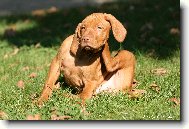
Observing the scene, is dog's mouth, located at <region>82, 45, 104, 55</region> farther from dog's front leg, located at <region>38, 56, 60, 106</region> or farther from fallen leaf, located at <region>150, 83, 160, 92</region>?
fallen leaf, located at <region>150, 83, 160, 92</region>

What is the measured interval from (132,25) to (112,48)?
6.09ft

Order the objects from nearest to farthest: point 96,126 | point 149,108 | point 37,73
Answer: point 96,126 < point 149,108 < point 37,73

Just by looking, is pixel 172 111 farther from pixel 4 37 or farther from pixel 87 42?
pixel 4 37

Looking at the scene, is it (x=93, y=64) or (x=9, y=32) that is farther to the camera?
(x=9, y=32)

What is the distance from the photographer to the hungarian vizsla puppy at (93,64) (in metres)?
6.80

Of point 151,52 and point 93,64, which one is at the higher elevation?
point 93,64

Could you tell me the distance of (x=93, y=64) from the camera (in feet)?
23.6

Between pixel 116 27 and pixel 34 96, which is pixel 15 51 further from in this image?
Answer: pixel 116 27

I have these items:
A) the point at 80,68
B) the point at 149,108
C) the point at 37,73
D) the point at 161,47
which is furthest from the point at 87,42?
the point at 161,47

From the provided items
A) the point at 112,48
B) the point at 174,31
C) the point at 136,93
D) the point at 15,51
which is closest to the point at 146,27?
the point at 174,31

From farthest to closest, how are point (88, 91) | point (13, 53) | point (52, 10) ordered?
point (52, 10)
point (13, 53)
point (88, 91)

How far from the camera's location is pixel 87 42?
6.65 m

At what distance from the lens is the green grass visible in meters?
6.82

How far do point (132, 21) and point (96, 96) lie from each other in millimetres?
5176
